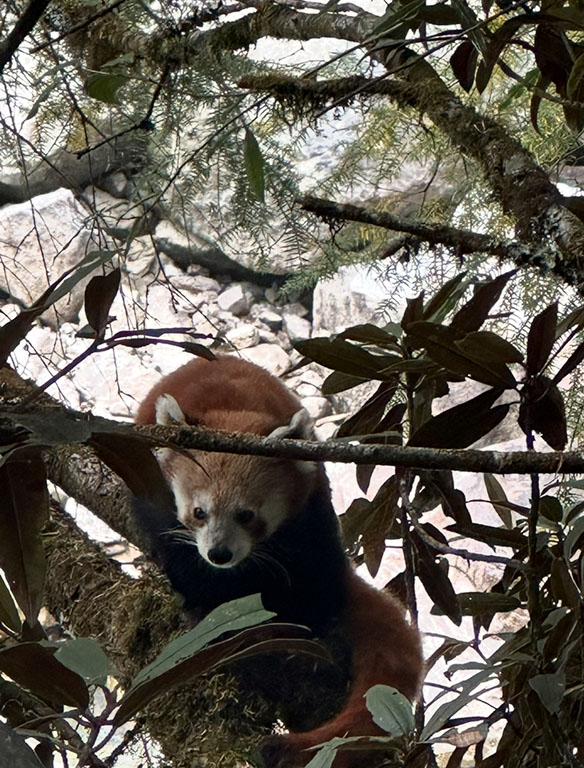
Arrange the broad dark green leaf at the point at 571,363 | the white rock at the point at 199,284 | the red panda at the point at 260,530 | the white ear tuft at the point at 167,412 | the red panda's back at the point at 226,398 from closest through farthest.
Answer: the broad dark green leaf at the point at 571,363 → the red panda at the point at 260,530 → the white ear tuft at the point at 167,412 → the red panda's back at the point at 226,398 → the white rock at the point at 199,284

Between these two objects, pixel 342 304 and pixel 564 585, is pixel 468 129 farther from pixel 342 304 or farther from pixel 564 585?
pixel 342 304

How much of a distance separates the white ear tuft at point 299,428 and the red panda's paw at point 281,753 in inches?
28.1

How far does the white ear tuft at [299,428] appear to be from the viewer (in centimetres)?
186

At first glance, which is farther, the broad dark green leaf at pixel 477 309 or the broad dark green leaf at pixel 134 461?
the broad dark green leaf at pixel 477 309

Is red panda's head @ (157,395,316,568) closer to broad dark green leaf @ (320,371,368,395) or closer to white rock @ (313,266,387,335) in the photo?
broad dark green leaf @ (320,371,368,395)

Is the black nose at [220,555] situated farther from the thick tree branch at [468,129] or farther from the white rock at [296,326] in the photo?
the white rock at [296,326]

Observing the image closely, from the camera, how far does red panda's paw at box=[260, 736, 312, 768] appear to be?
1188 millimetres

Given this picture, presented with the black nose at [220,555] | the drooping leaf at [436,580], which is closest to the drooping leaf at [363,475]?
the drooping leaf at [436,580]

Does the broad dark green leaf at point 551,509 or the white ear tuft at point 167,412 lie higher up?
the white ear tuft at point 167,412

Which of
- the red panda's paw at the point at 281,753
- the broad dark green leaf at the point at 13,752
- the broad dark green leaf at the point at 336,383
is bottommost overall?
the broad dark green leaf at the point at 13,752

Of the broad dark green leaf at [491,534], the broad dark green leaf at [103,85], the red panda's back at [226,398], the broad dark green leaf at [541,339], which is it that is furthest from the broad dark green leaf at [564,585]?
the red panda's back at [226,398]

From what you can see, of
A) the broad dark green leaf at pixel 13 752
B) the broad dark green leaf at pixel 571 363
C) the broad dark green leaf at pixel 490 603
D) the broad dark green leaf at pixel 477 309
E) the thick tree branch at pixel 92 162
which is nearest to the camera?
the broad dark green leaf at pixel 13 752

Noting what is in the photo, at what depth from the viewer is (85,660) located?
1.98ft

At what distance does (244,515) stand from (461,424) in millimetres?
1271
